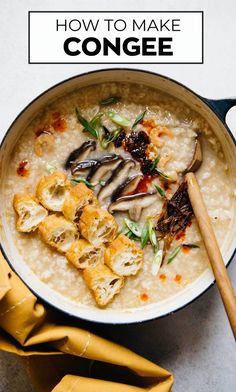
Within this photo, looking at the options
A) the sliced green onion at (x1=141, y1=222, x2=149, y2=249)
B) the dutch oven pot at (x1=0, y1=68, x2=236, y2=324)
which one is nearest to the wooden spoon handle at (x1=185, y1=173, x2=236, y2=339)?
the dutch oven pot at (x1=0, y1=68, x2=236, y2=324)

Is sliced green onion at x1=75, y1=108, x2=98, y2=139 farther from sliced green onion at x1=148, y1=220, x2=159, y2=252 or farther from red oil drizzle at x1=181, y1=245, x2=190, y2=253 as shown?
red oil drizzle at x1=181, y1=245, x2=190, y2=253

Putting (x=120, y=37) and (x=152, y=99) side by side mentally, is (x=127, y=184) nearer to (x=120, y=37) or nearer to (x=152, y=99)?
(x=152, y=99)

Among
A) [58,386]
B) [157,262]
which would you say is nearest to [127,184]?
[157,262]

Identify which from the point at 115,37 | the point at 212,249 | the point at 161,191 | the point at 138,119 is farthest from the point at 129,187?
the point at 115,37

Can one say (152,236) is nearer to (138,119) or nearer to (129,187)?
(129,187)

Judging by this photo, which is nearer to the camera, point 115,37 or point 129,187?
point 129,187

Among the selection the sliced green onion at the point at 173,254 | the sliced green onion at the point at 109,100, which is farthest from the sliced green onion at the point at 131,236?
the sliced green onion at the point at 109,100

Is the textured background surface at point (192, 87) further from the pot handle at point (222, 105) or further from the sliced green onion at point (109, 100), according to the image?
the pot handle at point (222, 105)
